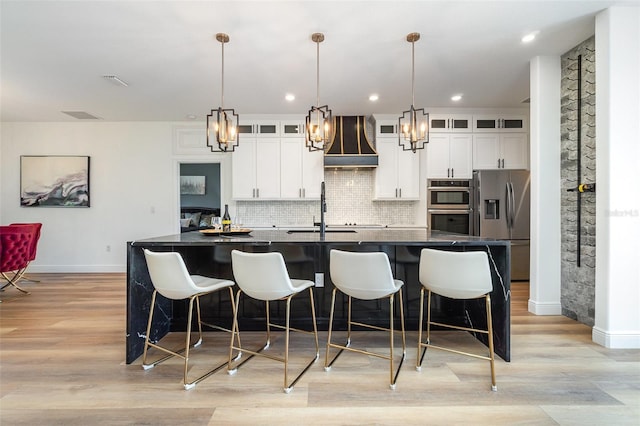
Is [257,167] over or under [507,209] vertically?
over

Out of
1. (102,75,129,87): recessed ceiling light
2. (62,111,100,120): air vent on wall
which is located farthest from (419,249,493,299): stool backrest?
(62,111,100,120): air vent on wall

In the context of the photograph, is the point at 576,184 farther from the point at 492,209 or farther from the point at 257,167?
the point at 257,167

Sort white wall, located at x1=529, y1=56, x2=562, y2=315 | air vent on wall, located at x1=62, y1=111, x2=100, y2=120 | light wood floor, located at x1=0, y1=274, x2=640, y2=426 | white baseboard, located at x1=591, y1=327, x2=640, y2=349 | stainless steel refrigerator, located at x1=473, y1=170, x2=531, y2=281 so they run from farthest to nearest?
air vent on wall, located at x1=62, y1=111, x2=100, y2=120 < stainless steel refrigerator, located at x1=473, y1=170, x2=531, y2=281 < white wall, located at x1=529, y1=56, x2=562, y2=315 < white baseboard, located at x1=591, y1=327, x2=640, y2=349 < light wood floor, located at x1=0, y1=274, x2=640, y2=426

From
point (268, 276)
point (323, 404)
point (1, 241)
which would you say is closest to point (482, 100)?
point (268, 276)

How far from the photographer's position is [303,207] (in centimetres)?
570

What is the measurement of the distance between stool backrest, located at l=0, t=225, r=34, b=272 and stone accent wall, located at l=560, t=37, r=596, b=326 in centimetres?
667

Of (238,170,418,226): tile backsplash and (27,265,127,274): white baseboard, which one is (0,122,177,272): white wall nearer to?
(27,265,127,274): white baseboard

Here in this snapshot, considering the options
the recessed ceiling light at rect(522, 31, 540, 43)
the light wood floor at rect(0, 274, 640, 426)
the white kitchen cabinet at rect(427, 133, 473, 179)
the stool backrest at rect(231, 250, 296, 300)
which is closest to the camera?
the light wood floor at rect(0, 274, 640, 426)

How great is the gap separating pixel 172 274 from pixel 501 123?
5.21 m

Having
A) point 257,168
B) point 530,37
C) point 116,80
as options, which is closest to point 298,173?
point 257,168

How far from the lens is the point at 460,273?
2072 mm

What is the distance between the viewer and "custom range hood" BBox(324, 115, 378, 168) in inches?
203

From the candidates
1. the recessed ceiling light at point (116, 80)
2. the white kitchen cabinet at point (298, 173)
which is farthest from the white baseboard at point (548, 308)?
the recessed ceiling light at point (116, 80)

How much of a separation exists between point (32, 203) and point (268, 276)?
6055mm
